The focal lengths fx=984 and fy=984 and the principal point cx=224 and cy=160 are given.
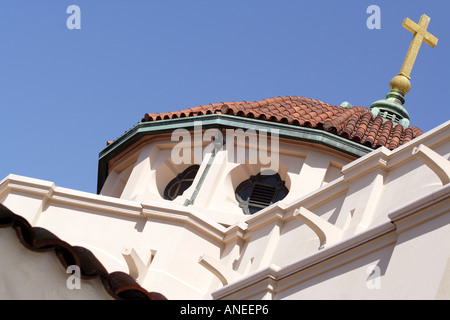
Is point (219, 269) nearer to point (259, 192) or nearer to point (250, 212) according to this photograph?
point (250, 212)

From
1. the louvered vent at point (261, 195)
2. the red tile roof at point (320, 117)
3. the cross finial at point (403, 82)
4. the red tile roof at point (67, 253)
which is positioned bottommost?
the red tile roof at point (67, 253)

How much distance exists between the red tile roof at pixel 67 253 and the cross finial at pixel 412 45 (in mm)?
14347

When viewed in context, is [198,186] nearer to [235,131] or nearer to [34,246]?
[235,131]

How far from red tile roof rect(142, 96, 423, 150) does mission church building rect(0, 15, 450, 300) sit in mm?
40

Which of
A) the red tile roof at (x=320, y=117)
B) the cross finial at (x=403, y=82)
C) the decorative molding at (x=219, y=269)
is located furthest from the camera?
the cross finial at (x=403, y=82)

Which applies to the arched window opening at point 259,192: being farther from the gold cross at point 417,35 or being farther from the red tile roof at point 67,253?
the red tile roof at point 67,253

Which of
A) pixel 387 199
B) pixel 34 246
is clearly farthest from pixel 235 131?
pixel 34 246

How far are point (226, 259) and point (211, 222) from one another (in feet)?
2.47

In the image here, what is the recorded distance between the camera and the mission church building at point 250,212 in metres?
9.16

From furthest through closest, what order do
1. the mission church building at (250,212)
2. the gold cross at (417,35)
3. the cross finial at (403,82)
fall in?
the gold cross at (417,35) → the cross finial at (403,82) → the mission church building at (250,212)

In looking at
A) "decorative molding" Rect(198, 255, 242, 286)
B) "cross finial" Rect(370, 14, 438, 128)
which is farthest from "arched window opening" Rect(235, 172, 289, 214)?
"cross finial" Rect(370, 14, 438, 128)

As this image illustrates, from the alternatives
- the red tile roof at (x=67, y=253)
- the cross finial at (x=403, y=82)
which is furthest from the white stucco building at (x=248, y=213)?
the cross finial at (x=403, y=82)

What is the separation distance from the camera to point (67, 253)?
9.16m

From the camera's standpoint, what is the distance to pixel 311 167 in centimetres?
1730
